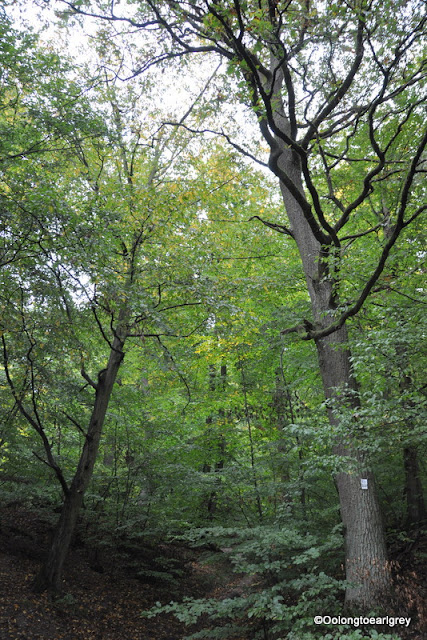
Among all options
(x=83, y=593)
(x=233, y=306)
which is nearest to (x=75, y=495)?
(x=83, y=593)

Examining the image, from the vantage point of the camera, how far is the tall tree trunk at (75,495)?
21.4ft

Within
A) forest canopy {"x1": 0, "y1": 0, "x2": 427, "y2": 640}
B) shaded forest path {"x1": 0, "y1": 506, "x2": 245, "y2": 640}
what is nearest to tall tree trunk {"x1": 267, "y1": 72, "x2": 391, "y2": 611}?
forest canopy {"x1": 0, "y1": 0, "x2": 427, "y2": 640}

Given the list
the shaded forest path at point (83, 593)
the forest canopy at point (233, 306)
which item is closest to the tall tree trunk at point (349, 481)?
the forest canopy at point (233, 306)

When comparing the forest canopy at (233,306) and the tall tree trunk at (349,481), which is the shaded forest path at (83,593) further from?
the tall tree trunk at (349,481)

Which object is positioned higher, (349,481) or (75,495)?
(349,481)

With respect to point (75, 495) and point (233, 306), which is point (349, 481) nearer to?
point (233, 306)

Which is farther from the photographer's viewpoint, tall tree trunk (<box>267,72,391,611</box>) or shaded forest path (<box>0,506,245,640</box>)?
shaded forest path (<box>0,506,245,640</box>)

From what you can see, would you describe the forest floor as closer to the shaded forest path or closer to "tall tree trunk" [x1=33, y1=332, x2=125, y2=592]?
the shaded forest path

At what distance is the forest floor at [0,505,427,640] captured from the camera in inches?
225

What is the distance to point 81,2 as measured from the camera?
16.7 feet

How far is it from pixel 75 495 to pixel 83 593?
198cm

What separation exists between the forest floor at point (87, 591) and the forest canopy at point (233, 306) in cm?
37

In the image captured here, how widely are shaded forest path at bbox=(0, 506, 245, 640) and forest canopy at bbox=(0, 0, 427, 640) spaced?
42 centimetres

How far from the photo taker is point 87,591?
7383mm
